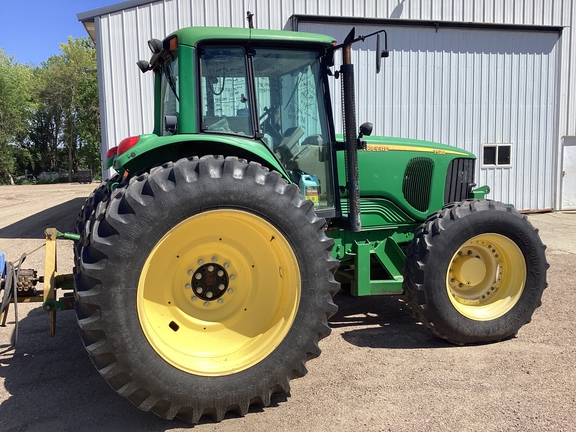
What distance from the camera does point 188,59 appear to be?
137 inches

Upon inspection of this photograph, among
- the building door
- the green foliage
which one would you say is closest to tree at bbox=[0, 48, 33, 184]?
the green foliage

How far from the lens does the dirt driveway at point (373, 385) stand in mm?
2988

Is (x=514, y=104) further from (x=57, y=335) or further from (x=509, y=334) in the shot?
(x=57, y=335)

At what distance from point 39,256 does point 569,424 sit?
7933mm

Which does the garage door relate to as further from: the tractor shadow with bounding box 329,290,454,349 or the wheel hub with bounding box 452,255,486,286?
the wheel hub with bounding box 452,255,486,286

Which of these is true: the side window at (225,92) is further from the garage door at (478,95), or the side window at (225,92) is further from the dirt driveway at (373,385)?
the garage door at (478,95)

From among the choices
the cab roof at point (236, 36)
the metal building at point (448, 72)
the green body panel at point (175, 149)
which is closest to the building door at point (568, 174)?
the metal building at point (448, 72)

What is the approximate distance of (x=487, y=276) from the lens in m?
4.38

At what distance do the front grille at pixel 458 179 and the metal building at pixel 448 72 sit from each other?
5.58m

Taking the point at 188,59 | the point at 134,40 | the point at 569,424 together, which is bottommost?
the point at 569,424

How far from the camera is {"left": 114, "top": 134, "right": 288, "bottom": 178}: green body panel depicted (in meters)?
3.26

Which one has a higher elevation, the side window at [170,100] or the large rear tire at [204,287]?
the side window at [170,100]

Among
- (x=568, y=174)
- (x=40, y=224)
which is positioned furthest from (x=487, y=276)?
(x=40, y=224)

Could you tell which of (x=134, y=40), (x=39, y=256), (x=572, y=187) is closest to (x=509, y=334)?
(x=39, y=256)
